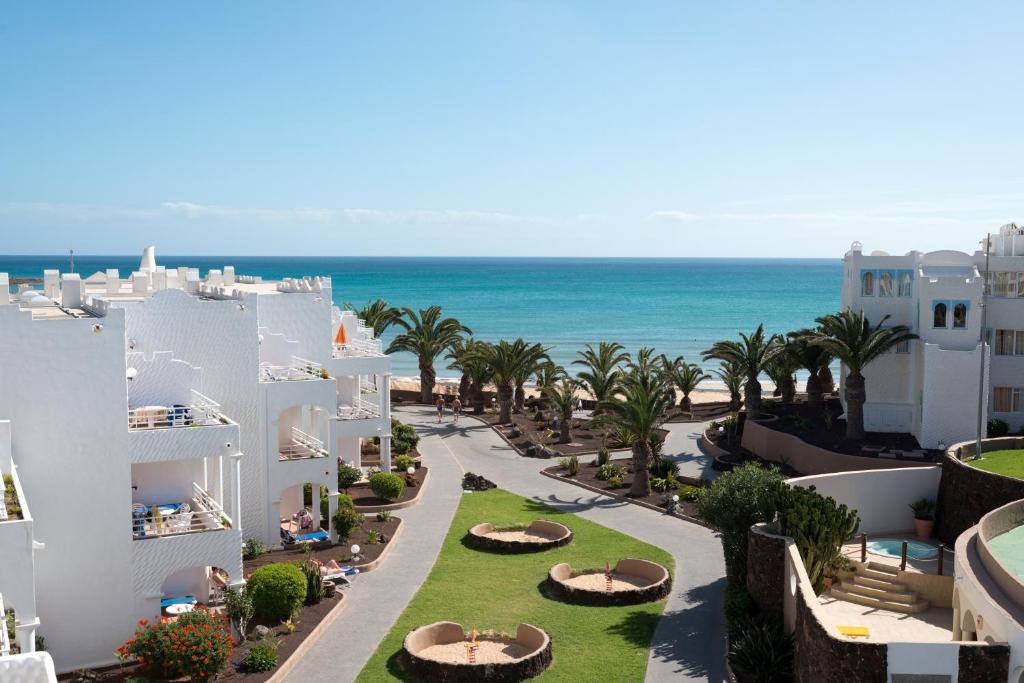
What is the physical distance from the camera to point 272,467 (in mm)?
27953

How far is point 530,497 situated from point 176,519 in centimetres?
1468

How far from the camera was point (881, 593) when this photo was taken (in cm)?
2230

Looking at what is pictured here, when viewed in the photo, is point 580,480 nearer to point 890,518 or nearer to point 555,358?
point 890,518

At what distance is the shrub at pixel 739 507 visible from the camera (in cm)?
2284

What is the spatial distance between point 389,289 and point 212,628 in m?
175

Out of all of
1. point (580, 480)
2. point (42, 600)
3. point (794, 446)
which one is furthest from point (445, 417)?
point (42, 600)

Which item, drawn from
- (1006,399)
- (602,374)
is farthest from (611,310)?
(1006,399)

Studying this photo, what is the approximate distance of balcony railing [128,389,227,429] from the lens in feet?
75.1

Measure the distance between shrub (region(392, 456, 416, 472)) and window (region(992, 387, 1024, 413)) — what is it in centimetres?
2267

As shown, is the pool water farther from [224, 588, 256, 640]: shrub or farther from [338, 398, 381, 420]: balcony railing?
[338, 398, 381, 420]: balcony railing

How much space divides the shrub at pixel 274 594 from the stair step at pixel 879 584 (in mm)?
13058

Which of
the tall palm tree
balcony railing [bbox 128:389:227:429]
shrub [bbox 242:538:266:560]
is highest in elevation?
balcony railing [bbox 128:389:227:429]

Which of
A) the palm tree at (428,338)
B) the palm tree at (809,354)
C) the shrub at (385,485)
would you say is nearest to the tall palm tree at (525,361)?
the palm tree at (428,338)

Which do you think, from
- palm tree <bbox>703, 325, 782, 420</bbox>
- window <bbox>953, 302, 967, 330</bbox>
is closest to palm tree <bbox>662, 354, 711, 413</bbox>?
palm tree <bbox>703, 325, 782, 420</bbox>
